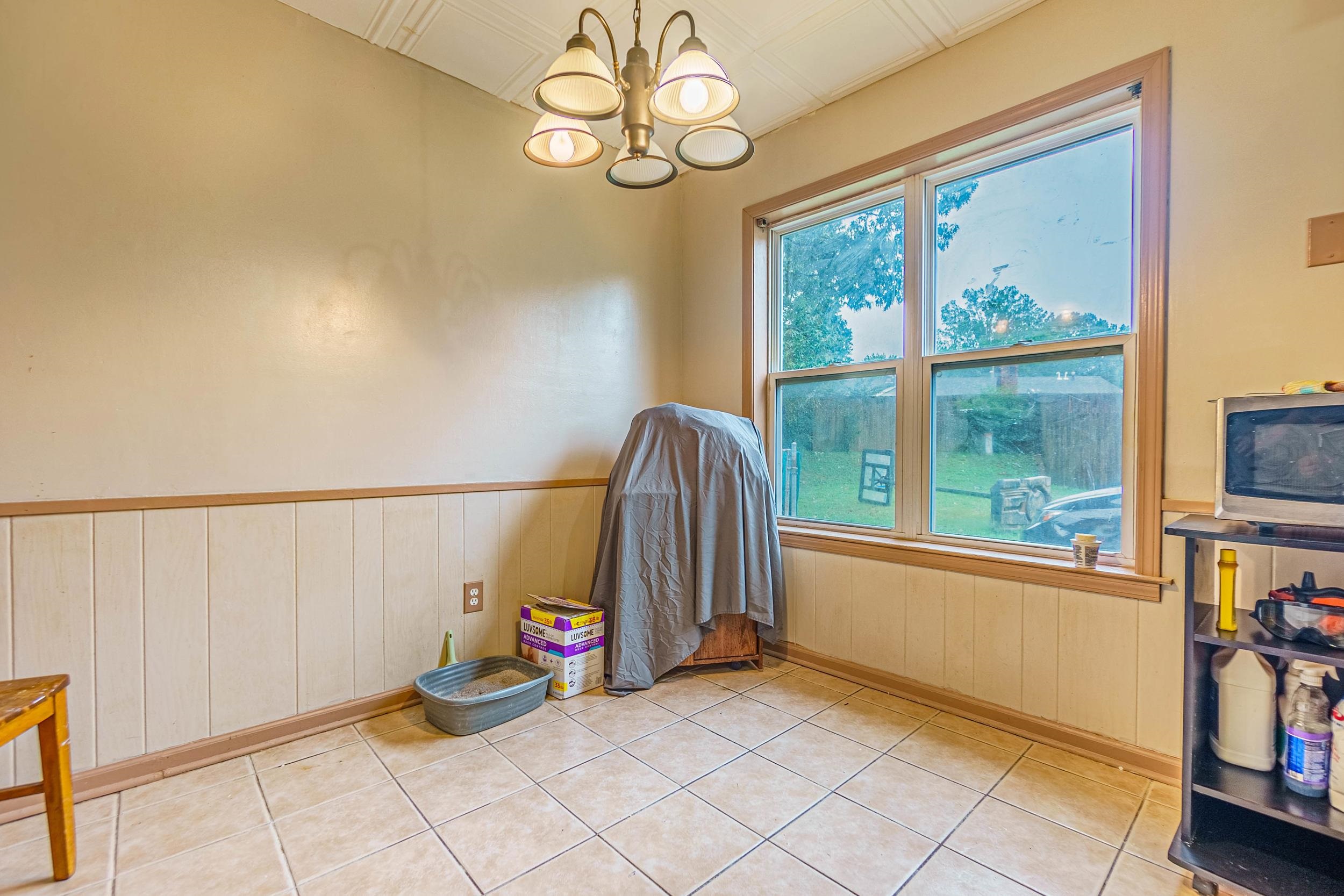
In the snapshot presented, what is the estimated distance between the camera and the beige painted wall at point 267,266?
1.77m

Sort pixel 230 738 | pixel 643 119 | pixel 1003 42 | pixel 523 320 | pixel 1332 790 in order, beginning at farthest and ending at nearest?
pixel 523 320 < pixel 1003 42 < pixel 230 738 < pixel 643 119 < pixel 1332 790

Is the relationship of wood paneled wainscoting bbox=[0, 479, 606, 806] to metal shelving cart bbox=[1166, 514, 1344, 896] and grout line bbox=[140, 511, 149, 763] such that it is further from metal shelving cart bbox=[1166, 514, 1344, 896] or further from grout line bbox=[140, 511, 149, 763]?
metal shelving cart bbox=[1166, 514, 1344, 896]

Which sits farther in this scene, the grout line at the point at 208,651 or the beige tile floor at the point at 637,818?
the grout line at the point at 208,651

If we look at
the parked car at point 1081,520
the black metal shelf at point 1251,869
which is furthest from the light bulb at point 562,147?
the black metal shelf at point 1251,869

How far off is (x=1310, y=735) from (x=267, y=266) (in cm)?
331

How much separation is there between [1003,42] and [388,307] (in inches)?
102

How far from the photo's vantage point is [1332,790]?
1.37 meters

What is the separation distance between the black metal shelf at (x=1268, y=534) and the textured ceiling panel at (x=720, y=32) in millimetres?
1908

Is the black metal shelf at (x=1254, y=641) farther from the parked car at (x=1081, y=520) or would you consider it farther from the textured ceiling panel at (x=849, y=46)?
the textured ceiling panel at (x=849, y=46)

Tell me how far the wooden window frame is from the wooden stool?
2568 millimetres

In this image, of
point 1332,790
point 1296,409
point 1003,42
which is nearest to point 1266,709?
point 1332,790

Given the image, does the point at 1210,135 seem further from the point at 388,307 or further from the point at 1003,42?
the point at 388,307

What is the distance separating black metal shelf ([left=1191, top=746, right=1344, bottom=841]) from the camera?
4.37 ft

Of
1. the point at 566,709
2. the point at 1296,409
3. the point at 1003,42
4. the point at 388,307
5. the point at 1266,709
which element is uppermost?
the point at 1003,42
